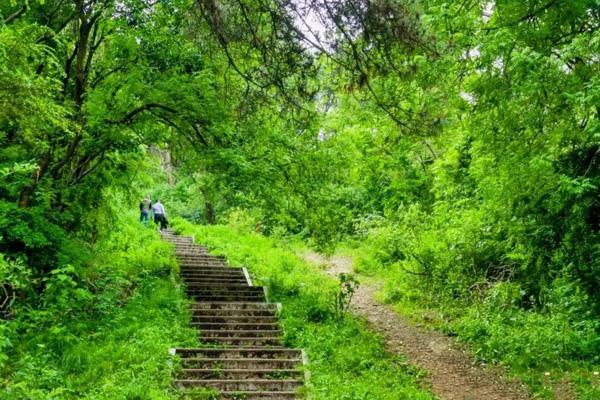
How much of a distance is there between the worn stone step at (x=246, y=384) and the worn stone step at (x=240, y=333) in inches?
107

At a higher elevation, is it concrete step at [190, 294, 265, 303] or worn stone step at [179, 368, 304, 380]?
concrete step at [190, 294, 265, 303]

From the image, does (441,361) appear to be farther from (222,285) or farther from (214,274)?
(214,274)

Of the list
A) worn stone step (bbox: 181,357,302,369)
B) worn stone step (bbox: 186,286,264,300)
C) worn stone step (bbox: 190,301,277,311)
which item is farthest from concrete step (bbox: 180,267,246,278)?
worn stone step (bbox: 181,357,302,369)

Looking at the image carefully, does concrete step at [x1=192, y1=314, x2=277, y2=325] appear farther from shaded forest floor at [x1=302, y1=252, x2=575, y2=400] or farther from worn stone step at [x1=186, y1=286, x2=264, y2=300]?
shaded forest floor at [x1=302, y1=252, x2=575, y2=400]

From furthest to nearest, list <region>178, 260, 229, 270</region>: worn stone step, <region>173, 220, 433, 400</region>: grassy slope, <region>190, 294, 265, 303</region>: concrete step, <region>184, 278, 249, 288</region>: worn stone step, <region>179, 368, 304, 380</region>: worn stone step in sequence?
<region>178, 260, 229, 270</region>: worn stone step
<region>184, 278, 249, 288</region>: worn stone step
<region>190, 294, 265, 303</region>: concrete step
<region>179, 368, 304, 380</region>: worn stone step
<region>173, 220, 433, 400</region>: grassy slope

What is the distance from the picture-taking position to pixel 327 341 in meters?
11.8

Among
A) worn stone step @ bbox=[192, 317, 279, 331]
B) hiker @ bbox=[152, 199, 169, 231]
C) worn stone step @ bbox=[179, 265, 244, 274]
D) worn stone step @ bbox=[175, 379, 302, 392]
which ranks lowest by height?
A: worn stone step @ bbox=[175, 379, 302, 392]

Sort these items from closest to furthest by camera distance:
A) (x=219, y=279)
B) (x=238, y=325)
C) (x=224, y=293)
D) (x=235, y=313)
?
(x=238, y=325) → (x=235, y=313) → (x=224, y=293) → (x=219, y=279)

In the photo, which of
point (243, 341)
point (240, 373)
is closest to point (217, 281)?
point (243, 341)

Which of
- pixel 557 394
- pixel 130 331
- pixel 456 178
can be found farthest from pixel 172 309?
pixel 456 178

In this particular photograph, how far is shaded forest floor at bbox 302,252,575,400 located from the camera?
9.82 meters

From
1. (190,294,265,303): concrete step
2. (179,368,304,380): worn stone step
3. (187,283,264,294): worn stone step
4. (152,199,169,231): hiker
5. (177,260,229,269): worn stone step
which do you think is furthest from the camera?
(152,199,169,231): hiker

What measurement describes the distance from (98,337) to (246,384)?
3417 millimetres

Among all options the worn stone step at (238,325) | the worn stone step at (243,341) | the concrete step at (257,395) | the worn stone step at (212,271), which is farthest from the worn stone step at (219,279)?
the concrete step at (257,395)
